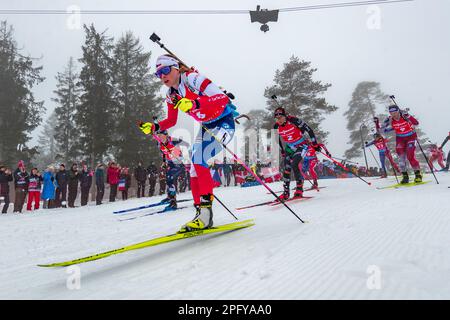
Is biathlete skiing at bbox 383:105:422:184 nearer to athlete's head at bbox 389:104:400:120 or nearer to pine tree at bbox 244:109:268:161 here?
athlete's head at bbox 389:104:400:120

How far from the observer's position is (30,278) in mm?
3170

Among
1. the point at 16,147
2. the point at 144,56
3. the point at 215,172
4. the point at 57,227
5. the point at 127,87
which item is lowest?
the point at 57,227

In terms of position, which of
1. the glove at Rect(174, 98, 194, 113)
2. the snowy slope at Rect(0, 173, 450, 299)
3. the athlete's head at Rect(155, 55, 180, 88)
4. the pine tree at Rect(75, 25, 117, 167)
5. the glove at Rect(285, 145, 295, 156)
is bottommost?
the snowy slope at Rect(0, 173, 450, 299)

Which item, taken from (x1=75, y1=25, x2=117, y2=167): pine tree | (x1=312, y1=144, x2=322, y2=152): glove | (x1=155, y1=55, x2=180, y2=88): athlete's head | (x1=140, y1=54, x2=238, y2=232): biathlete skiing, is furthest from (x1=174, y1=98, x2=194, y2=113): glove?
(x1=75, y1=25, x2=117, y2=167): pine tree

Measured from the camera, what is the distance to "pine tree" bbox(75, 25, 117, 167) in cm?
2620

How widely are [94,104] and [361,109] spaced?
121ft

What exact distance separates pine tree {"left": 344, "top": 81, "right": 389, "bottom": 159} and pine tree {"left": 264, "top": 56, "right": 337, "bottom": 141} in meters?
12.0

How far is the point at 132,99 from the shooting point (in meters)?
30.9

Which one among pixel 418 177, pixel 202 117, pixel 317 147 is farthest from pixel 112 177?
pixel 418 177

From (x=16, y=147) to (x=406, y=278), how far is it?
31.3 m

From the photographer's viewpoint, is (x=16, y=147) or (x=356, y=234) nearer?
(x=356, y=234)

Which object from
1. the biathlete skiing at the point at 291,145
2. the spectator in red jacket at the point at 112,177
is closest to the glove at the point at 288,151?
the biathlete skiing at the point at 291,145
